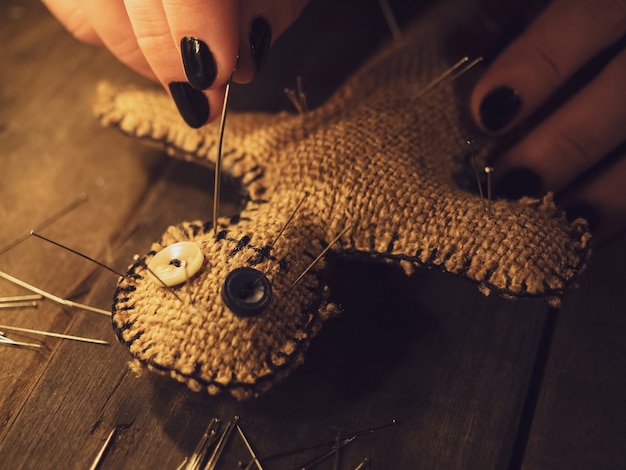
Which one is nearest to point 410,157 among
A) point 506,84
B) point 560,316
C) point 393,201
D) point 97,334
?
point 393,201

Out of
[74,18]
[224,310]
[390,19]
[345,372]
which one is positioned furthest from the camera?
[390,19]

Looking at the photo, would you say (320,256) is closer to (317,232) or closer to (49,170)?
(317,232)

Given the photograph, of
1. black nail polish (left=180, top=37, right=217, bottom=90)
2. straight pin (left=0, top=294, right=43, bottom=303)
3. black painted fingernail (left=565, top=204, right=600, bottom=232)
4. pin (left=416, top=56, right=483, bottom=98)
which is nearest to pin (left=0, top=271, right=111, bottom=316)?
straight pin (left=0, top=294, right=43, bottom=303)

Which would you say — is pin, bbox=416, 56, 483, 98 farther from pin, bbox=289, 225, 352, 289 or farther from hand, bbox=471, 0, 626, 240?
pin, bbox=289, 225, 352, 289

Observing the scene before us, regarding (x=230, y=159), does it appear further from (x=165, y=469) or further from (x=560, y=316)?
(x=560, y=316)

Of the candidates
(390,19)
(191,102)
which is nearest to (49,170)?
(191,102)

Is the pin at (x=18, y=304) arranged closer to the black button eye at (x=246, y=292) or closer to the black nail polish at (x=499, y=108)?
the black button eye at (x=246, y=292)
